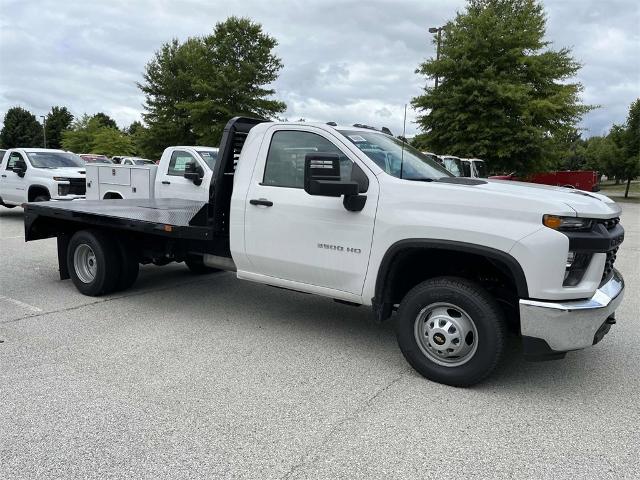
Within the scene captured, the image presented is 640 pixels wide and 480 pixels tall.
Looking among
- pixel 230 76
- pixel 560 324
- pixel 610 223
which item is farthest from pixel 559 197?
pixel 230 76

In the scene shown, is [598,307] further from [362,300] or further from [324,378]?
[324,378]

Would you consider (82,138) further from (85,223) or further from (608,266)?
(608,266)

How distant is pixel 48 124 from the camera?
82688 millimetres

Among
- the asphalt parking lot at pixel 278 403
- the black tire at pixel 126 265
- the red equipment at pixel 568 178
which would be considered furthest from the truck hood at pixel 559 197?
the red equipment at pixel 568 178

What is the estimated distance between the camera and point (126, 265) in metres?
6.41

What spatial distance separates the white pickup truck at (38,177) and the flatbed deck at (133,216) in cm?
603

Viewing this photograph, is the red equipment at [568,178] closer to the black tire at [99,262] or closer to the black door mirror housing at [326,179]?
the black tire at [99,262]

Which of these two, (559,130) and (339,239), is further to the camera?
(559,130)

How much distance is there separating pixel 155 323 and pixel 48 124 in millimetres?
89078

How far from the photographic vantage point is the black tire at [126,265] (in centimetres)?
639

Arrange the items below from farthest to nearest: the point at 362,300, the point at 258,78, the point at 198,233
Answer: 1. the point at 258,78
2. the point at 198,233
3. the point at 362,300

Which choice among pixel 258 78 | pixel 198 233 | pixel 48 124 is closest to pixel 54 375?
pixel 198 233

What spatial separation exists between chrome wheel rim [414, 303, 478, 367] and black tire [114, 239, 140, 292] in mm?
3849

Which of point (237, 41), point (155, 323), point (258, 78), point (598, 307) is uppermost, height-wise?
point (237, 41)
